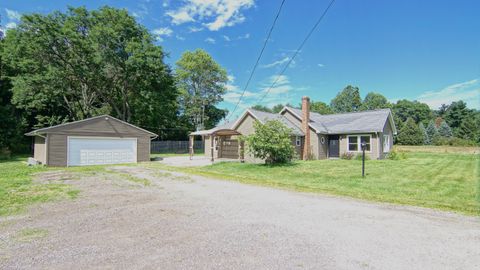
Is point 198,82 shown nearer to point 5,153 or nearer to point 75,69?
point 75,69

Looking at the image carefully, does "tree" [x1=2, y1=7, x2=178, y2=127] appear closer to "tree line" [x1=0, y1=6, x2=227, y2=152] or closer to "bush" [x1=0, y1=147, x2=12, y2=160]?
"tree line" [x1=0, y1=6, x2=227, y2=152]

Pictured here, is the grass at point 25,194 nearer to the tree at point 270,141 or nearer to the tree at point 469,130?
the tree at point 270,141

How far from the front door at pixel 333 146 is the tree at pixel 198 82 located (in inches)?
1099

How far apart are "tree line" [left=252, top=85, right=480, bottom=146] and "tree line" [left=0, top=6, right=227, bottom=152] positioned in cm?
3980

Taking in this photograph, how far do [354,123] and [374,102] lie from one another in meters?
48.4

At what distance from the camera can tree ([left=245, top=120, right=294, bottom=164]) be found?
50.1ft

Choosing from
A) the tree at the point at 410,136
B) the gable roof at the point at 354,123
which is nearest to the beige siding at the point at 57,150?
the gable roof at the point at 354,123

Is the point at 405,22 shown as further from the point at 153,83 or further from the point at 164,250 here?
the point at 153,83

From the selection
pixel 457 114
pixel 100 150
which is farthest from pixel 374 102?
pixel 100 150

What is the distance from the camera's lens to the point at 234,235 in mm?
4477

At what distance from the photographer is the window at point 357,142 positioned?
20.2m

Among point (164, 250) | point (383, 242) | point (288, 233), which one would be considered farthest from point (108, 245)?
point (383, 242)

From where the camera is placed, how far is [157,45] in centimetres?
3025

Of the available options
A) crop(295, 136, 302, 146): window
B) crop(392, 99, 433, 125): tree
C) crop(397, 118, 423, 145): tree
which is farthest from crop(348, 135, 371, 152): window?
crop(392, 99, 433, 125): tree
